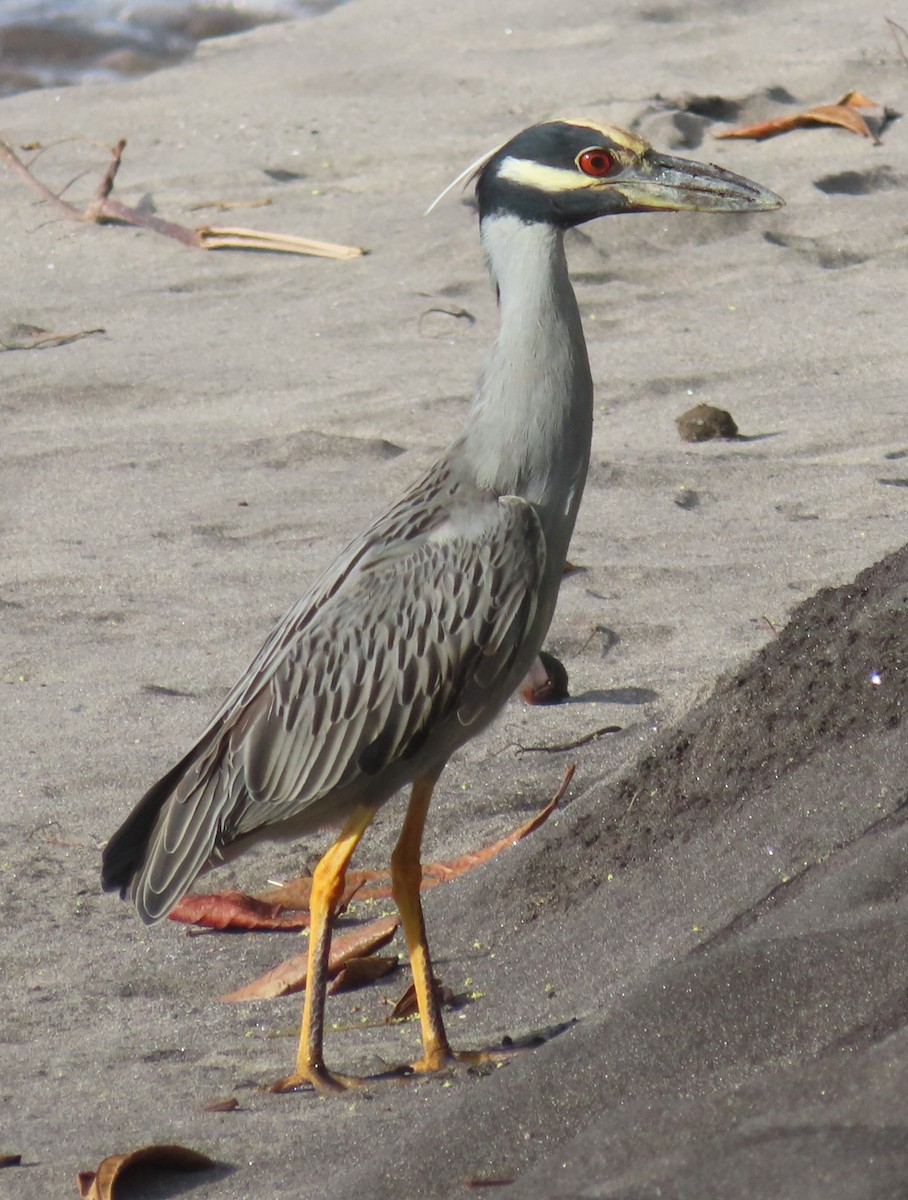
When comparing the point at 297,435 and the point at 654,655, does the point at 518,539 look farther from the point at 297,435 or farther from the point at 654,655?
the point at 297,435

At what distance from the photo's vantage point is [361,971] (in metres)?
4.41

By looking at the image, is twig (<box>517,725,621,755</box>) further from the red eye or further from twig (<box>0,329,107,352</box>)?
twig (<box>0,329,107,352</box>)

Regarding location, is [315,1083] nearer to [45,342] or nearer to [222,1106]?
[222,1106]

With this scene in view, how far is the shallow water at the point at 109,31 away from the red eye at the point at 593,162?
39.5 ft

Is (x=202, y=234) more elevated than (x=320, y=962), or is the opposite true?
(x=320, y=962)

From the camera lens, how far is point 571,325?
4.40 metres

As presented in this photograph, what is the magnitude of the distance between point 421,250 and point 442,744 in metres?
5.25

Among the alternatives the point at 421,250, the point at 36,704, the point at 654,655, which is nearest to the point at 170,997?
the point at 36,704

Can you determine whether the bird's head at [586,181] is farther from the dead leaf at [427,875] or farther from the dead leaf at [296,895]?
the dead leaf at [296,895]

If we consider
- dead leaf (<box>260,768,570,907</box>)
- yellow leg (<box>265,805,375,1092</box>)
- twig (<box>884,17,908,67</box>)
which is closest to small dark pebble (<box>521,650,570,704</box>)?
dead leaf (<box>260,768,570,907</box>)

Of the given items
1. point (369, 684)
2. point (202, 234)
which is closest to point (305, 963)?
point (369, 684)

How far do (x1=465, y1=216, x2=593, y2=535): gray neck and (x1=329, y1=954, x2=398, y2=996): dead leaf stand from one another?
1132 millimetres

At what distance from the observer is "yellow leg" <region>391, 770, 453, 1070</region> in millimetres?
3787

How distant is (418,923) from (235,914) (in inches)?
32.0
